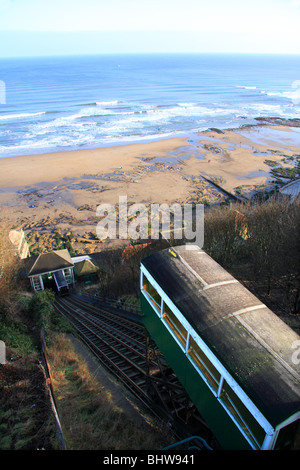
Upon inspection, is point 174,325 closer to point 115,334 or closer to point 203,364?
point 203,364

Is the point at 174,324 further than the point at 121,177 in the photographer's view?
No

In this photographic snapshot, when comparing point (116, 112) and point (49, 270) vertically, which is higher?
point (116, 112)

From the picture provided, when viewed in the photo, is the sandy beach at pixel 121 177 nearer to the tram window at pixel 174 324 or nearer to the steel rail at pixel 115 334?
the steel rail at pixel 115 334

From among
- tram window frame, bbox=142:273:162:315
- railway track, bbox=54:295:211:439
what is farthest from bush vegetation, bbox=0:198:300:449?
tram window frame, bbox=142:273:162:315

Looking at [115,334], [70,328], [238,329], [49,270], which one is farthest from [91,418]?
[49,270]

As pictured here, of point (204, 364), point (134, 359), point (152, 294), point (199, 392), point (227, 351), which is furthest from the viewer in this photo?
point (134, 359)

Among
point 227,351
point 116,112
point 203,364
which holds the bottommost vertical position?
point 203,364

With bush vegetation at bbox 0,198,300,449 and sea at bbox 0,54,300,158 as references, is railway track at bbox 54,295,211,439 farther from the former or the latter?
sea at bbox 0,54,300,158

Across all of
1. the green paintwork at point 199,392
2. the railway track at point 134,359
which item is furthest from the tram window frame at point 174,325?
the railway track at point 134,359
